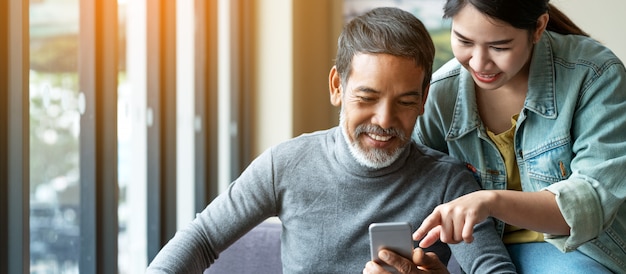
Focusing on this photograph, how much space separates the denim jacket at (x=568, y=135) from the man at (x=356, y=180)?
0.10 m

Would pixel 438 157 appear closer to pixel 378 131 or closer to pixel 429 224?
pixel 378 131

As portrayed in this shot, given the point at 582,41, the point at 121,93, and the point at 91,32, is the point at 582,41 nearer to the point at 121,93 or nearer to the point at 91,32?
the point at 91,32

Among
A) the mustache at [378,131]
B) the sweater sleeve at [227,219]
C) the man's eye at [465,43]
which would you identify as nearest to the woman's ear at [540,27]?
the man's eye at [465,43]

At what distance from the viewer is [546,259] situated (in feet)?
6.82

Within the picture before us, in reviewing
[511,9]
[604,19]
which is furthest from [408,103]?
[604,19]

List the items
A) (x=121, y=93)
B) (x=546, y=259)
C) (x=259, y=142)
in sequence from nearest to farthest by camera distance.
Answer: (x=546, y=259)
(x=121, y=93)
(x=259, y=142)

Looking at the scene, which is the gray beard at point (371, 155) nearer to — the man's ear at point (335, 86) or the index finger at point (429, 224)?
the man's ear at point (335, 86)

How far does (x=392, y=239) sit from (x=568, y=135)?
0.52 m

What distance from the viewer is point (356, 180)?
2.13 metres

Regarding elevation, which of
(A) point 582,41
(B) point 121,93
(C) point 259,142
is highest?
(A) point 582,41

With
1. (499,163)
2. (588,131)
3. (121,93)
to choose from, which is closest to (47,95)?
(121,93)

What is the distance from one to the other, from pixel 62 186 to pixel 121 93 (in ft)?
1.75

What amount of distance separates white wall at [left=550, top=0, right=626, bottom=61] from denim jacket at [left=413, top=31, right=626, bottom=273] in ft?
7.26

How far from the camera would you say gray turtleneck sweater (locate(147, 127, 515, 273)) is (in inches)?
82.4
